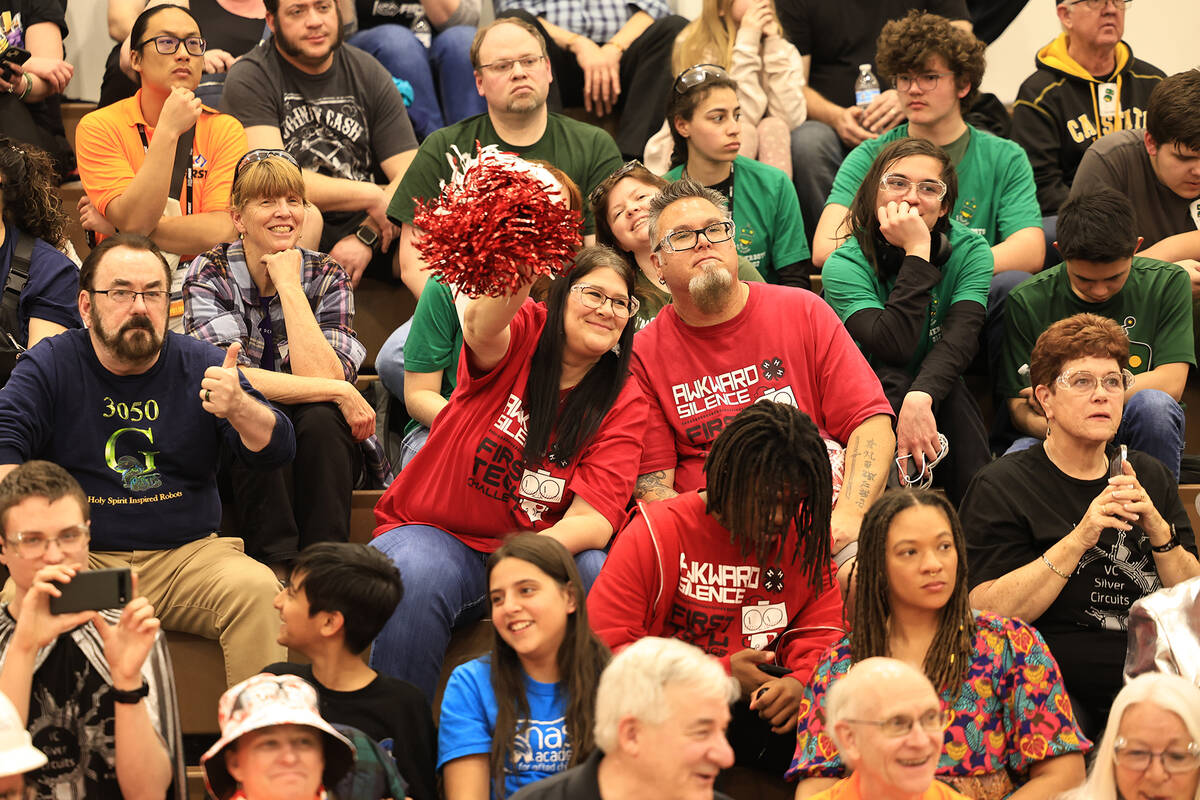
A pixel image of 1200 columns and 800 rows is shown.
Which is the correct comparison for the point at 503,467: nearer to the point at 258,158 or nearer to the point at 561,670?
the point at 561,670

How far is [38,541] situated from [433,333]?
1371mm

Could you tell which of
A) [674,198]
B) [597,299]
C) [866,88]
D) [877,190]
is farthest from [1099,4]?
[597,299]

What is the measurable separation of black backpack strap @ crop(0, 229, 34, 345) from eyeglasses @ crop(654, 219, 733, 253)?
76.2 inches

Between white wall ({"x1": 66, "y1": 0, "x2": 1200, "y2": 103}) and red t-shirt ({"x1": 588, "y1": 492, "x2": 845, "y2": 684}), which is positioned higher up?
white wall ({"x1": 66, "y1": 0, "x2": 1200, "y2": 103})

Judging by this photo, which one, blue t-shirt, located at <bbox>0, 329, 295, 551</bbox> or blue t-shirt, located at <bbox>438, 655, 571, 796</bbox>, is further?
blue t-shirt, located at <bbox>0, 329, 295, 551</bbox>

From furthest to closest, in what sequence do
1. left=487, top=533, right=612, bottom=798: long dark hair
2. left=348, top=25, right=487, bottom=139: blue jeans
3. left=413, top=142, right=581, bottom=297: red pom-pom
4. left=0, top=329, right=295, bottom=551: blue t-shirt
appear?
1. left=348, top=25, right=487, bottom=139: blue jeans
2. left=0, top=329, right=295, bottom=551: blue t-shirt
3. left=413, top=142, right=581, bottom=297: red pom-pom
4. left=487, top=533, right=612, bottom=798: long dark hair

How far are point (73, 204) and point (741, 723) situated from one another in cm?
355

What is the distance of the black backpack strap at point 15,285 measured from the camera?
13.8 ft

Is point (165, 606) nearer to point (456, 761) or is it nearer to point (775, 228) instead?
point (456, 761)

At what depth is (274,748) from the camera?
260 centimetres

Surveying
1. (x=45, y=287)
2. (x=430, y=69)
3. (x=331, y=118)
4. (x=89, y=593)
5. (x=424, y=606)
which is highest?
(x=430, y=69)

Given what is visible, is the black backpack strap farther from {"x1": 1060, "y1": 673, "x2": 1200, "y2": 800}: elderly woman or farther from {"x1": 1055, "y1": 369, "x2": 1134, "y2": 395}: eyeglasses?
{"x1": 1060, "y1": 673, "x2": 1200, "y2": 800}: elderly woman

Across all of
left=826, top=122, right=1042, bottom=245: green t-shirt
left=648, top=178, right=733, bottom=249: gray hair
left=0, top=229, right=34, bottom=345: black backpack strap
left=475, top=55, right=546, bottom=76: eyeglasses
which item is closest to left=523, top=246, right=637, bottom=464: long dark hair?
left=648, top=178, right=733, bottom=249: gray hair

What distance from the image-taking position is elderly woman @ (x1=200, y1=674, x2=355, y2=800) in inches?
102
